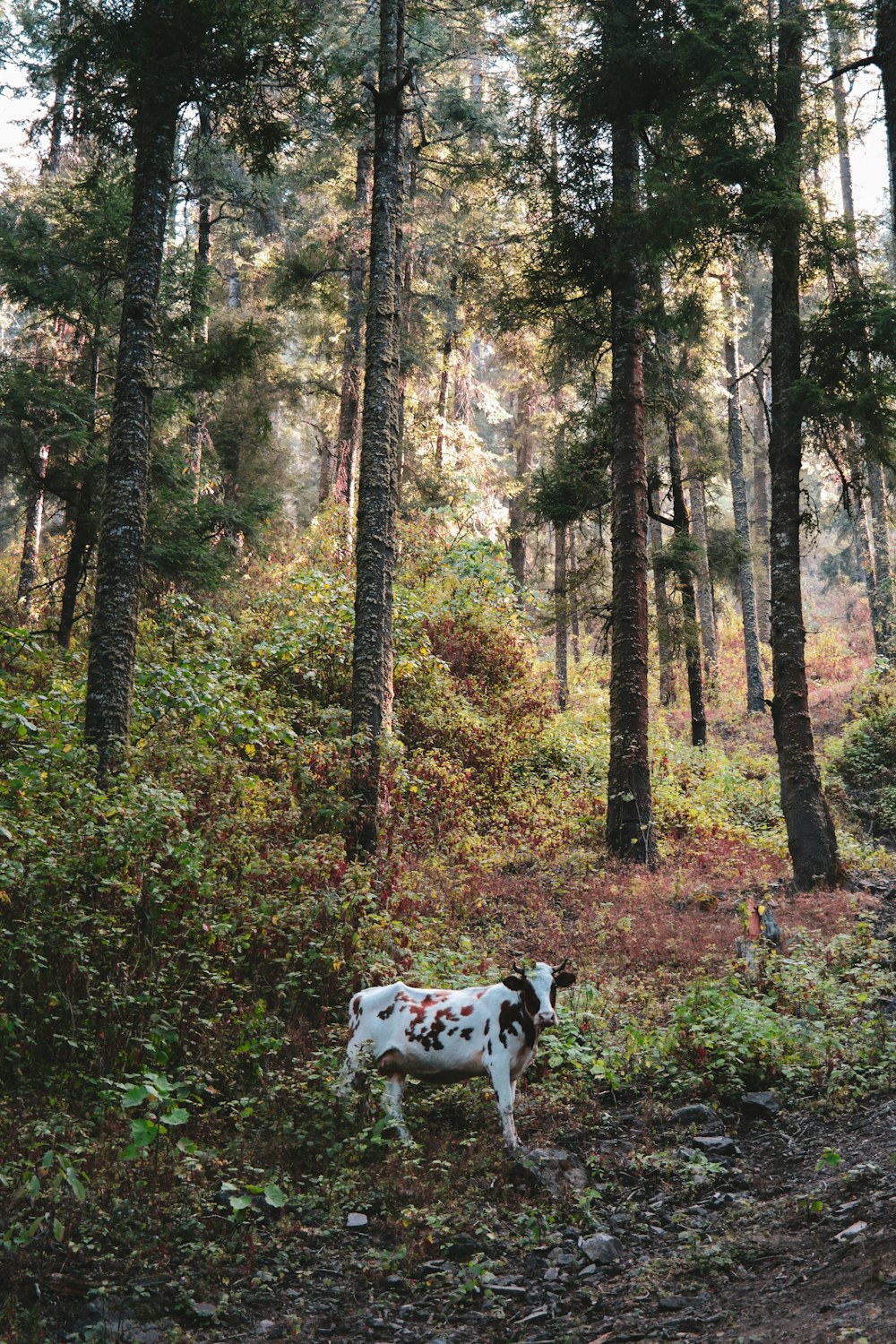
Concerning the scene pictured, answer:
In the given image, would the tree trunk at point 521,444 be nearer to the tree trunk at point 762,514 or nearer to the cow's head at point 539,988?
the tree trunk at point 762,514

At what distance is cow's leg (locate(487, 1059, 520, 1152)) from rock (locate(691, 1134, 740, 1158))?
1.20 metres

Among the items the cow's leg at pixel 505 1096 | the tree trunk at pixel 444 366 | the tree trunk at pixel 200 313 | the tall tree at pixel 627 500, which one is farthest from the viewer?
the tree trunk at pixel 444 366

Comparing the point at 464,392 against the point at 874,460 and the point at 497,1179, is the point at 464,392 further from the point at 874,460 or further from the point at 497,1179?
the point at 497,1179

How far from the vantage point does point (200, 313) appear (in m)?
14.8

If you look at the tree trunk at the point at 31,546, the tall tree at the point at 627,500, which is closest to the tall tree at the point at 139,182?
the tall tree at the point at 627,500

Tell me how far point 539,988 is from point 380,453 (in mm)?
7000

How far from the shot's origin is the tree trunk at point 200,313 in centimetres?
1466

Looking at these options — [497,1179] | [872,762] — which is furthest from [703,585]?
[497,1179]

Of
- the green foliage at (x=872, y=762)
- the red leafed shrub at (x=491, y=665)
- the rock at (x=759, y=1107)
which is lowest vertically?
the rock at (x=759, y=1107)

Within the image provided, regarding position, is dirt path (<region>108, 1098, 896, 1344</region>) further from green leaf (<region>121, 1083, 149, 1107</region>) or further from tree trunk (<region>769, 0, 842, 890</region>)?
tree trunk (<region>769, 0, 842, 890</region>)

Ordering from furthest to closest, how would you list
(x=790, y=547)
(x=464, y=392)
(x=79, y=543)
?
(x=464, y=392) → (x=79, y=543) → (x=790, y=547)

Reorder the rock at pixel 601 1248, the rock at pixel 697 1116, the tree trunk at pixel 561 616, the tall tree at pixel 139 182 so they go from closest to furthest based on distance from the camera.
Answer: the rock at pixel 601 1248 → the rock at pixel 697 1116 → the tall tree at pixel 139 182 → the tree trunk at pixel 561 616

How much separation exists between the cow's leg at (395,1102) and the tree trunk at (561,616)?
457 inches

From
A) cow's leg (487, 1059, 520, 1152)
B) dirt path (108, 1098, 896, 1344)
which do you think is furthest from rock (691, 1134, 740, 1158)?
cow's leg (487, 1059, 520, 1152)
